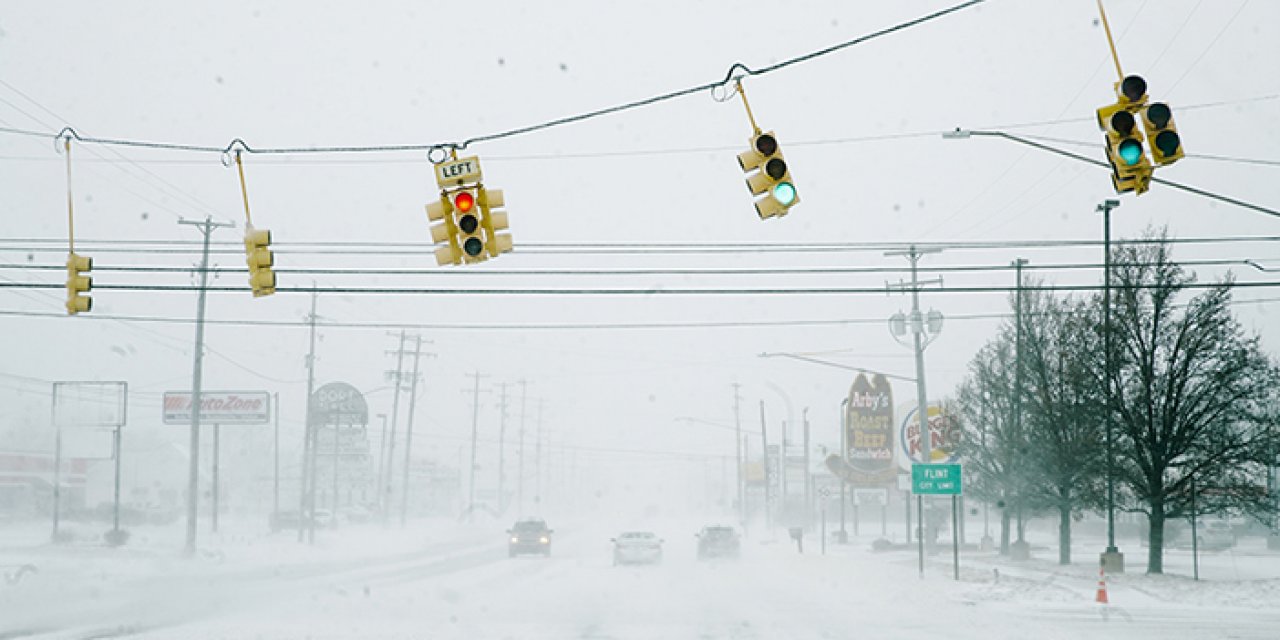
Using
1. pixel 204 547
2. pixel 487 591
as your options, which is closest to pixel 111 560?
pixel 204 547

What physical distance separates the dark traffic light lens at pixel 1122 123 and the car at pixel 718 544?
3973cm

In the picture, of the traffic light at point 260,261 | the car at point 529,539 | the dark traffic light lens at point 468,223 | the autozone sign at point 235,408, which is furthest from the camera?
the autozone sign at point 235,408

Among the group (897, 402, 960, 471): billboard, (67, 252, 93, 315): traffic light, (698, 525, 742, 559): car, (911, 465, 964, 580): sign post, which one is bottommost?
(698, 525, 742, 559): car

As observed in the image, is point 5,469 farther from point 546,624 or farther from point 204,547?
point 546,624

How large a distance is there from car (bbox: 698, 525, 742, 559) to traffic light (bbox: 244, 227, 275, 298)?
3407cm

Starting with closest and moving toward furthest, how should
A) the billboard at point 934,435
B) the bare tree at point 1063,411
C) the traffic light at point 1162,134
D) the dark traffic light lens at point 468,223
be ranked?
1. the traffic light at point 1162,134
2. the dark traffic light lens at point 468,223
3. the bare tree at point 1063,411
4. the billboard at point 934,435

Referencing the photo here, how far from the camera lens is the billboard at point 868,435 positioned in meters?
58.4

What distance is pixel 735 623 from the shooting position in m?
22.3

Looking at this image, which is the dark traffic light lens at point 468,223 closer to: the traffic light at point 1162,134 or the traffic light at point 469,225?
the traffic light at point 469,225

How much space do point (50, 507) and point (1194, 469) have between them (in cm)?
8284

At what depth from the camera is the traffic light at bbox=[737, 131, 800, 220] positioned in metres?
13.5

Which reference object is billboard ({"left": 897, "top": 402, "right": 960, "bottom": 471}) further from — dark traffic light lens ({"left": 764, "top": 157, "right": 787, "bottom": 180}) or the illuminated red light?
dark traffic light lens ({"left": 764, "top": 157, "right": 787, "bottom": 180})

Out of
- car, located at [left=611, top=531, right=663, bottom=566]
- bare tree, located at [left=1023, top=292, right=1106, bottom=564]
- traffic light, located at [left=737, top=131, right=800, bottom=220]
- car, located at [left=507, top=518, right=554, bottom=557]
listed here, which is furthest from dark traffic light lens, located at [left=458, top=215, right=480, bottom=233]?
car, located at [left=507, top=518, right=554, bottom=557]

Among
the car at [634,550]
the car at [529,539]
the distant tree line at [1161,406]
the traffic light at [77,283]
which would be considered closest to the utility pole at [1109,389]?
the distant tree line at [1161,406]
